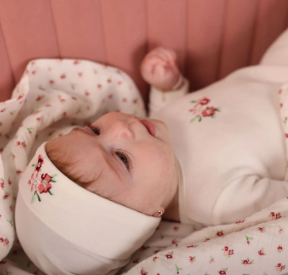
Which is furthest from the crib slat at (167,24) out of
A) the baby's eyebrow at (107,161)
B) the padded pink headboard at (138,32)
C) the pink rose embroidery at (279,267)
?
the pink rose embroidery at (279,267)

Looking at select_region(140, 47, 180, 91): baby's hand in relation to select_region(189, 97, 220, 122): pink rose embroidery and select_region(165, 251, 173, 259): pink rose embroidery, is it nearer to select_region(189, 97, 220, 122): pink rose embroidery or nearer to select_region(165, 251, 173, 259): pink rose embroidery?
select_region(189, 97, 220, 122): pink rose embroidery

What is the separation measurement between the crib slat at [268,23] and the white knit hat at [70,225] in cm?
75

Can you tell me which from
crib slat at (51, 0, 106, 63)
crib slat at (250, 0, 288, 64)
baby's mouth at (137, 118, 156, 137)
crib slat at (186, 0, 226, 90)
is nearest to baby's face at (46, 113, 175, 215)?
baby's mouth at (137, 118, 156, 137)

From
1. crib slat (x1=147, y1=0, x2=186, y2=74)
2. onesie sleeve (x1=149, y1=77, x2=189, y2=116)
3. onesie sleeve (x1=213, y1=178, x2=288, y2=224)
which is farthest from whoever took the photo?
onesie sleeve (x1=149, y1=77, x2=189, y2=116)

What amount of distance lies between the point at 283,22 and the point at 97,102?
68 centimetres

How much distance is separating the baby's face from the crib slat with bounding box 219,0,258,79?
0.52 m

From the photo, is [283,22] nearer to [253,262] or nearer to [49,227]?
[253,262]

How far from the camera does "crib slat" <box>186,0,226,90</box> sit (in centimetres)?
109

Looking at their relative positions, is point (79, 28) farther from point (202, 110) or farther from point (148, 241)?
point (148, 241)

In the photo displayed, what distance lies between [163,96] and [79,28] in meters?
0.34

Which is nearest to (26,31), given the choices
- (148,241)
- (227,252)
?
(148,241)

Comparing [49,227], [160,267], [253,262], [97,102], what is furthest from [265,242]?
[97,102]

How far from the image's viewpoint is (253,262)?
68cm

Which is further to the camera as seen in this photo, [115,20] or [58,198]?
[115,20]
